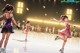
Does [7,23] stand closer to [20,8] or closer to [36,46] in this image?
[36,46]

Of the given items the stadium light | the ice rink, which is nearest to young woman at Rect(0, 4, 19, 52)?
the ice rink

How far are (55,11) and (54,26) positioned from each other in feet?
5.42

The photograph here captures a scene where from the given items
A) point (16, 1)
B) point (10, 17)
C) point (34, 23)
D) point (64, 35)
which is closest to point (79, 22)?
point (34, 23)

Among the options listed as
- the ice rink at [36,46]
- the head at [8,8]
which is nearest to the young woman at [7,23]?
the head at [8,8]

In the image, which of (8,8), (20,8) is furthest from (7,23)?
(20,8)

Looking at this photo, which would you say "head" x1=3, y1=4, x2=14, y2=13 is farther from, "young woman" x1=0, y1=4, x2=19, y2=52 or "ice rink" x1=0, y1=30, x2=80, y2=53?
"ice rink" x1=0, y1=30, x2=80, y2=53

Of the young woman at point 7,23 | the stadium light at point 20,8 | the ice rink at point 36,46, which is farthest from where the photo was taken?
the stadium light at point 20,8

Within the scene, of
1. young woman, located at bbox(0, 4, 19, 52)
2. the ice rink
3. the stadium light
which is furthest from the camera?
the stadium light

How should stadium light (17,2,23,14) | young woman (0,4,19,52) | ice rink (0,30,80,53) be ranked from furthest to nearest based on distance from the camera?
stadium light (17,2,23,14) < ice rink (0,30,80,53) < young woman (0,4,19,52)

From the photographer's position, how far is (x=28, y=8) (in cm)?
3206

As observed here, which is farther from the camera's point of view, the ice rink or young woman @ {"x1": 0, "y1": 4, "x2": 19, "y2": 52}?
the ice rink

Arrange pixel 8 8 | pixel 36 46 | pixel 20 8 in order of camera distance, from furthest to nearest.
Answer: pixel 20 8, pixel 36 46, pixel 8 8

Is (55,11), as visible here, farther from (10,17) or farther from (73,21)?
(10,17)

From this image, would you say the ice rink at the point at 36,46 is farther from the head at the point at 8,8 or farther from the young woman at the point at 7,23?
the head at the point at 8,8
